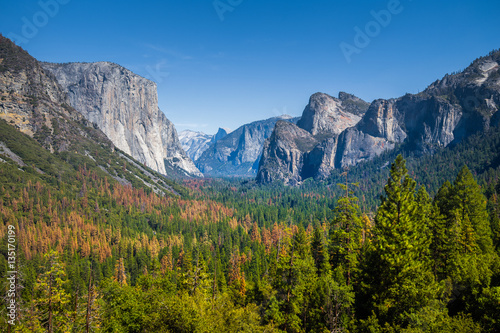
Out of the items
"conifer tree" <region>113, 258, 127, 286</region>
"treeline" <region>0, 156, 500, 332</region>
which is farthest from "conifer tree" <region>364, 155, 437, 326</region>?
"conifer tree" <region>113, 258, 127, 286</region>

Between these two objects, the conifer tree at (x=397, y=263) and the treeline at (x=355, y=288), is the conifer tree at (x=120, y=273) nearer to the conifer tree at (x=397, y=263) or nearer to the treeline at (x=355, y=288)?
the treeline at (x=355, y=288)

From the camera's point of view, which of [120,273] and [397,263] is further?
[120,273]

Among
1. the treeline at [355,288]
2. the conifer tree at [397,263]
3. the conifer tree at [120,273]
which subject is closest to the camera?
the treeline at [355,288]

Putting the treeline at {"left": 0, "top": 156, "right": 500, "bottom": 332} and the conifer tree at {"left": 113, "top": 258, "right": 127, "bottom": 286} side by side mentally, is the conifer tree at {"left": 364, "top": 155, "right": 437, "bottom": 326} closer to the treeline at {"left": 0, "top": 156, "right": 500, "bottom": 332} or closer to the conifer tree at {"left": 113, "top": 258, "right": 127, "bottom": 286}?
the treeline at {"left": 0, "top": 156, "right": 500, "bottom": 332}

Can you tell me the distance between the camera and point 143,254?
91812 millimetres

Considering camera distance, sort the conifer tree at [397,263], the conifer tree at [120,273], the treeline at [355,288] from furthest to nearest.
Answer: the conifer tree at [120,273]
the conifer tree at [397,263]
the treeline at [355,288]

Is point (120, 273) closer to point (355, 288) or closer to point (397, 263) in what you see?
point (355, 288)

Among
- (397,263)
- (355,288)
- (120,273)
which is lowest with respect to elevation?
(120,273)

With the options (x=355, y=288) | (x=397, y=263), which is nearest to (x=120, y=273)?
(x=355, y=288)

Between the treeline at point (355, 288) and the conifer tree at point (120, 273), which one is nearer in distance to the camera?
the treeline at point (355, 288)

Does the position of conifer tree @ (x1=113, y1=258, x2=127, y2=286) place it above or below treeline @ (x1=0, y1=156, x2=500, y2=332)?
below

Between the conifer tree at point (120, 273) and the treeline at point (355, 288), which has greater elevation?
the treeline at point (355, 288)

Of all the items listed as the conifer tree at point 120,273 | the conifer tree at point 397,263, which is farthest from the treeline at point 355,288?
the conifer tree at point 120,273

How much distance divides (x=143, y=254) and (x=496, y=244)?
291 ft
